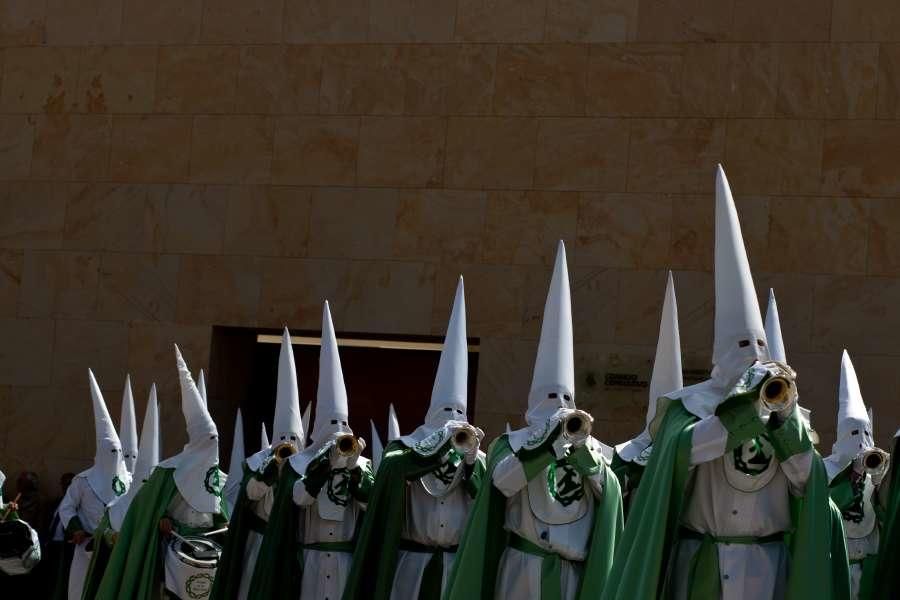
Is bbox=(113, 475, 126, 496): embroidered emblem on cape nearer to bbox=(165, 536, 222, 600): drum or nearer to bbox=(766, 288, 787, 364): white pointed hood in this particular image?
bbox=(165, 536, 222, 600): drum

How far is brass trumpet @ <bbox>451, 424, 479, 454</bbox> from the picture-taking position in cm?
944

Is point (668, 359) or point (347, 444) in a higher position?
point (668, 359)

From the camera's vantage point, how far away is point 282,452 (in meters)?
11.0

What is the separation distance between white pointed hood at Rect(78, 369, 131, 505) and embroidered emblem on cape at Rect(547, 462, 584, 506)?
21.0 feet

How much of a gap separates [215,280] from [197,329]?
1.67 ft

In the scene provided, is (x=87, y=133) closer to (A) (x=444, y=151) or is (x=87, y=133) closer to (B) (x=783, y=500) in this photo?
(A) (x=444, y=151)

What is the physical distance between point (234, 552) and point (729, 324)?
521 centimetres

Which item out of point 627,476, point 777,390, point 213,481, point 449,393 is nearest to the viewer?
point 777,390

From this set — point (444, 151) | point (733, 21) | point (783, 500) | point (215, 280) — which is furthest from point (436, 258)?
point (783, 500)

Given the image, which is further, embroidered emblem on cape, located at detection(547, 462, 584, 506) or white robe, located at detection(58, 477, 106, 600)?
white robe, located at detection(58, 477, 106, 600)

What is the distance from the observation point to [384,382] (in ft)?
56.5

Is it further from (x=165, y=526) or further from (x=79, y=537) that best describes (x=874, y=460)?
(x=79, y=537)

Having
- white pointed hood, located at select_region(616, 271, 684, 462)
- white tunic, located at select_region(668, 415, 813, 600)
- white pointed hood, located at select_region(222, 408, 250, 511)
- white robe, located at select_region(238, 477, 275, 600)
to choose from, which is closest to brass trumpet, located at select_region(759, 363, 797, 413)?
white tunic, located at select_region(668, 415, 813, 600)

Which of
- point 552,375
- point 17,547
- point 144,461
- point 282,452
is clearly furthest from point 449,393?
point 17,547
